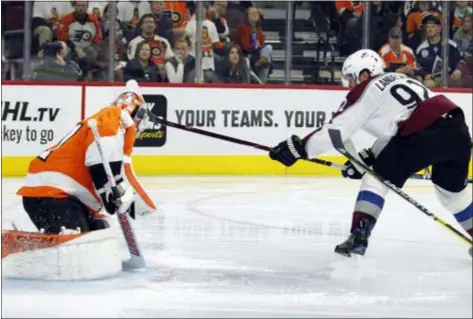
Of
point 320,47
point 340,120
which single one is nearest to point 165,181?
point 320,47

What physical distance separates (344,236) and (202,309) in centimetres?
213

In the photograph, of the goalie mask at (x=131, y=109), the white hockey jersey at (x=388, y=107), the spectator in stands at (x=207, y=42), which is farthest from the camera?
the spectator in stands at (x=207, y=42)

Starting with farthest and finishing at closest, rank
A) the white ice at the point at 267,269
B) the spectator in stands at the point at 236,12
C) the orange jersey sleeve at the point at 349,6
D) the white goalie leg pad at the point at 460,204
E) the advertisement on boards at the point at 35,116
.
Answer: the orange jersey sleeve at the point at 349,6
the spectator in stands at the point at 236,12
the advertisement on boards at the point at 35,116
the white goalie leg pad at the point at 460,204
the white ice at the point at 267,269

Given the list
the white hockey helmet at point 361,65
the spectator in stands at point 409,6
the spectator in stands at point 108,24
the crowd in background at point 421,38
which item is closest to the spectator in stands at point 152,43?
the spectator in stands at point 108,24

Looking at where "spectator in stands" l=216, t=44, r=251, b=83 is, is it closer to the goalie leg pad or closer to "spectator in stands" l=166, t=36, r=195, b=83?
"spectator in stands" l=166, t=36, r=195, b=83

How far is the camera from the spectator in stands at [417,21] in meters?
9.80

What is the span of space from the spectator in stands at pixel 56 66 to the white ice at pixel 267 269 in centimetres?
141

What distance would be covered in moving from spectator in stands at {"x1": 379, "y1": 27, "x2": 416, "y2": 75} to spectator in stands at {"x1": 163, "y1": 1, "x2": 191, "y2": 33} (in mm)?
1616

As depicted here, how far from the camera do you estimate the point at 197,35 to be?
9305mm

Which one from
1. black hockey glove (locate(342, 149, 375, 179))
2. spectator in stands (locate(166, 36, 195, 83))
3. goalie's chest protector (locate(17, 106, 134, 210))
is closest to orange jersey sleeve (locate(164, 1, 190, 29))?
spectator in stands (locate(166, 36, 195, 83))

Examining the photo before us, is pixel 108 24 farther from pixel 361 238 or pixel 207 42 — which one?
pixel 361 238

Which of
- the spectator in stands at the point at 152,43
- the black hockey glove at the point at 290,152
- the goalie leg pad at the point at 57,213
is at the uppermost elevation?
the spectator in stands at the point at 152,43

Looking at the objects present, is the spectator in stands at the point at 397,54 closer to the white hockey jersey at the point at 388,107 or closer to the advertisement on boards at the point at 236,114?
the advertisement on boards at the point at 236,114

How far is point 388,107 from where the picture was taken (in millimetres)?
4879
